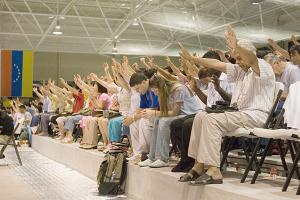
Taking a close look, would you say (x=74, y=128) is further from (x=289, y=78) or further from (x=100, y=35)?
(x=100, y=35)

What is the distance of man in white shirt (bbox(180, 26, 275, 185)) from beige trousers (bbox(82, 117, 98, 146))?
3.52 metres

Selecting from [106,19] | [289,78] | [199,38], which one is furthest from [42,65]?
[289,78]

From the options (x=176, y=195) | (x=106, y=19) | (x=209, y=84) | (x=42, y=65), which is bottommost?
(x=176, y=195)

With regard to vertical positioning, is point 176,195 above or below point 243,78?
below

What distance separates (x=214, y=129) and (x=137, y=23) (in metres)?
14.6

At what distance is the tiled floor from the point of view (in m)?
5.21

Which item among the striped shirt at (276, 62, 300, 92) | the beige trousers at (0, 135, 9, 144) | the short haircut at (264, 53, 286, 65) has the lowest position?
the beige trousers at (0, 135, 9, 144)

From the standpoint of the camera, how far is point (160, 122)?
456 centimetres

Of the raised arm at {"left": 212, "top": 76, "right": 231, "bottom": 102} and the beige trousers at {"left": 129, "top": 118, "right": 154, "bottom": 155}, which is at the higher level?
the raised arm at {"left": 212, "top": 76, "right": 231, "bottom": 102}

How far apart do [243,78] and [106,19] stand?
1411cm

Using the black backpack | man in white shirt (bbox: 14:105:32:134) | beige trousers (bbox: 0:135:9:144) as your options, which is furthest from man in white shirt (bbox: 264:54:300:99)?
man in white shirt (bbox: 14:105:32:134)

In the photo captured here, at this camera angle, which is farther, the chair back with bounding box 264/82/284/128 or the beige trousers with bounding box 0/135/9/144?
the beige trousers with bounding box 0/135/9/144

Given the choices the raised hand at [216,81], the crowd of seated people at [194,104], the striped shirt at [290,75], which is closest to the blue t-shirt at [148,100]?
the crowd of seated people at [194,104]

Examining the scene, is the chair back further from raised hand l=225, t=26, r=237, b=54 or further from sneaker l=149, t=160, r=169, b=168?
sneaker l=149, t=160, r=169, b=168
